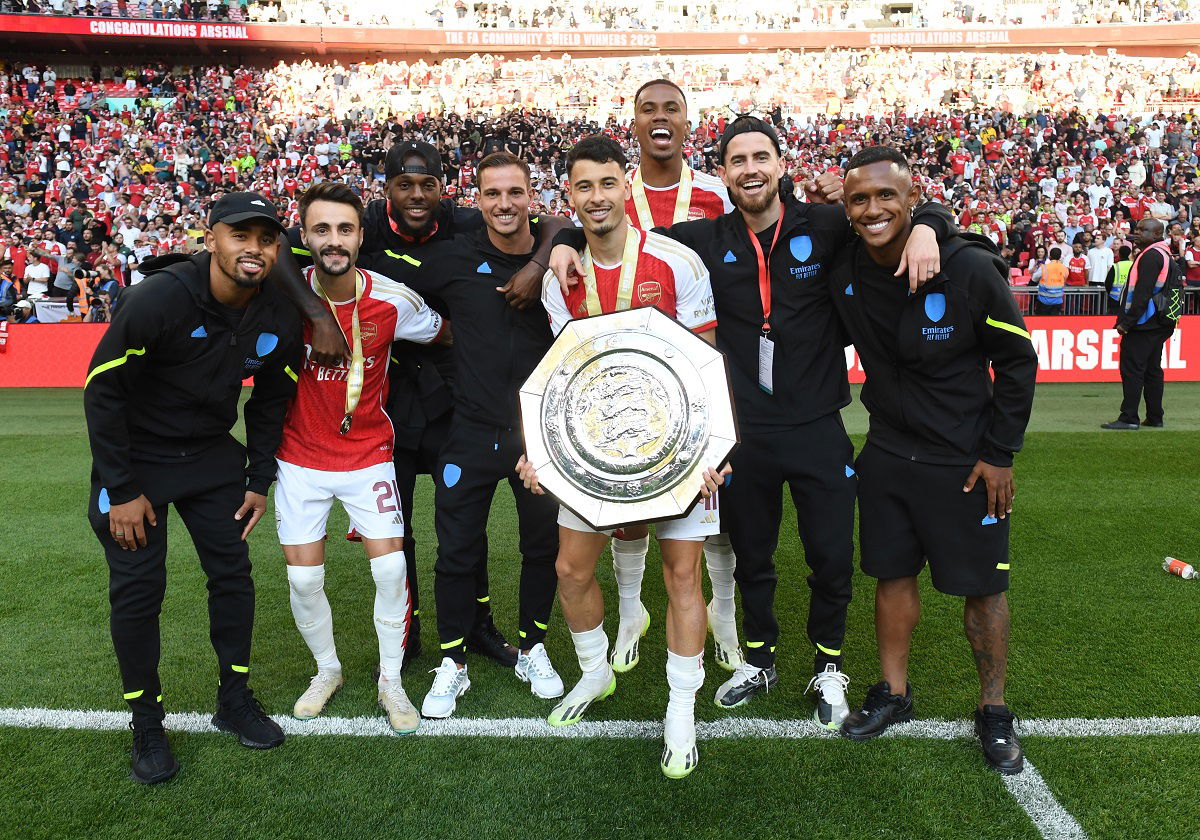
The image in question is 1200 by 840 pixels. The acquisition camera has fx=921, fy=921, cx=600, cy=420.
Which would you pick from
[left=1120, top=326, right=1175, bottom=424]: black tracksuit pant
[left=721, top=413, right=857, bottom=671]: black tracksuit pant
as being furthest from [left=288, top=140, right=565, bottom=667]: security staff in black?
[left=1120, top=326, right=1175, bottom=424]: black tracksuit pant

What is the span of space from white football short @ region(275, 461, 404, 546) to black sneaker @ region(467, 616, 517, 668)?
2.92 ft

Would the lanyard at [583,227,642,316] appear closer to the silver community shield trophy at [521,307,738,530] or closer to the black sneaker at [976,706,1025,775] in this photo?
the silver community shield trophy at [521,307,738,530]

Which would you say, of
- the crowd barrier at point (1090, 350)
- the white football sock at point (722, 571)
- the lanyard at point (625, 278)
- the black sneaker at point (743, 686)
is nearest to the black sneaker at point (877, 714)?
the black sneaker at point (743, 686)

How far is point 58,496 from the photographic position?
7.65 meters

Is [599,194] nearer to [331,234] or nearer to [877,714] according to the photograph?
[331,234]

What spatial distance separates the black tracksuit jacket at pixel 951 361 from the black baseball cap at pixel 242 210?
2171mm

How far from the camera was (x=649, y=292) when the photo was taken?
3.53 m

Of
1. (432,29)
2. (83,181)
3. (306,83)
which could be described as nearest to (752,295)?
(83,181)

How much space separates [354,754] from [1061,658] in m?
3.18

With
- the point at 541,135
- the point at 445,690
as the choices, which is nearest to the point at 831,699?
the point at 445,690

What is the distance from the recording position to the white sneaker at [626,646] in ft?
13.7

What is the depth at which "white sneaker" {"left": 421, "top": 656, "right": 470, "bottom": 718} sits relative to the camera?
3900 millimetres

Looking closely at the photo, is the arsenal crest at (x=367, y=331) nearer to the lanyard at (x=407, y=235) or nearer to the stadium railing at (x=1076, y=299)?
the lanyard at (x=407, y=235)

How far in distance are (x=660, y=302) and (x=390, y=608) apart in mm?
1735
